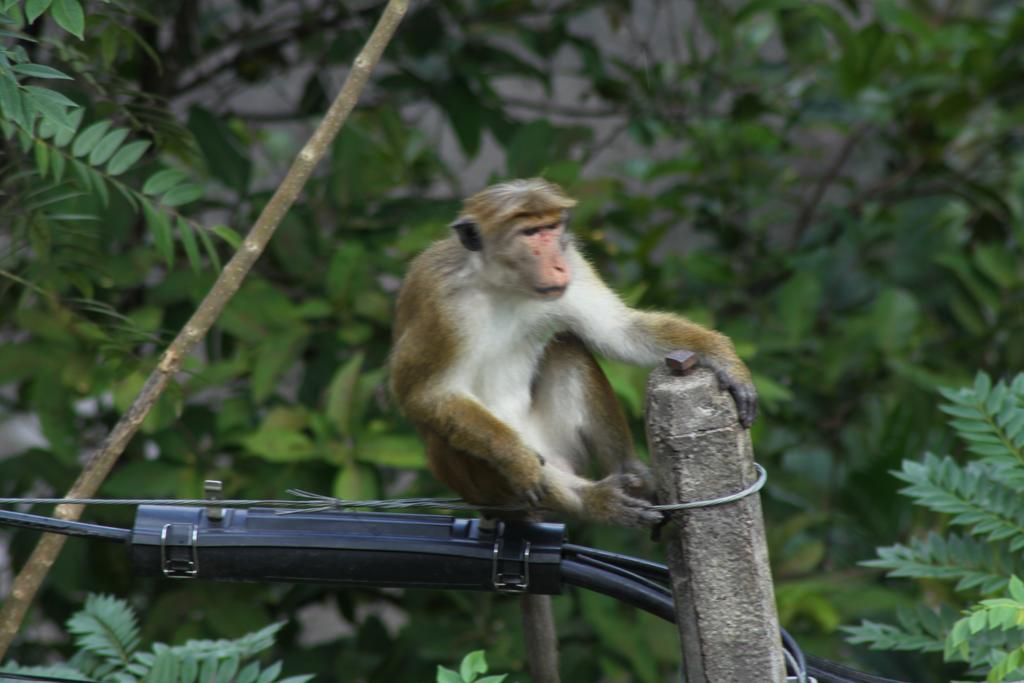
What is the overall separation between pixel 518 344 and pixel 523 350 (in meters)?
0.02

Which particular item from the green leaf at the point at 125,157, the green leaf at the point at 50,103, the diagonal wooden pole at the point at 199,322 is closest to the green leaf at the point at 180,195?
the green leaf at the point at 125,157

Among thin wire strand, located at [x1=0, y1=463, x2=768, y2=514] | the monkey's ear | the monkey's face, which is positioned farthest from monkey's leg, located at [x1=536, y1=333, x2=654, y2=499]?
thin wire strand, located at [x1=0, y1=463, x2=768, y2=514]

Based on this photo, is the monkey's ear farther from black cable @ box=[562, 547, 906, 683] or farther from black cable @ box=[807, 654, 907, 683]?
black cable @ box=[807, 654, 907, 683]

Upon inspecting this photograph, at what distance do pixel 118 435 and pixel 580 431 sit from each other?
1.11 m

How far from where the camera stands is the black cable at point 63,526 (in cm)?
246

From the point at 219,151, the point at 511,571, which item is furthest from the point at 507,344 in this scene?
the point at 219,151

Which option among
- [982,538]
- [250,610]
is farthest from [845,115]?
[250,610]

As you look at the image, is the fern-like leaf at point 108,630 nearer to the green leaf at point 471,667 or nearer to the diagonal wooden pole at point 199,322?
the diagonal wooden pole at point 199,322

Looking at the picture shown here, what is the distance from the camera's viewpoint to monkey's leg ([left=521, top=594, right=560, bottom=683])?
9.84ft

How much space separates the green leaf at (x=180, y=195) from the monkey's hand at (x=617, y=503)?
1223 millimetres

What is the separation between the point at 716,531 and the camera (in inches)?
90.8

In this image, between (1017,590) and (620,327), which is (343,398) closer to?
(620,327)

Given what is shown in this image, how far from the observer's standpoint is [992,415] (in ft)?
9.81

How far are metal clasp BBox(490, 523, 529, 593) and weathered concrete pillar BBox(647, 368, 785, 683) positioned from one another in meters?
0.36
